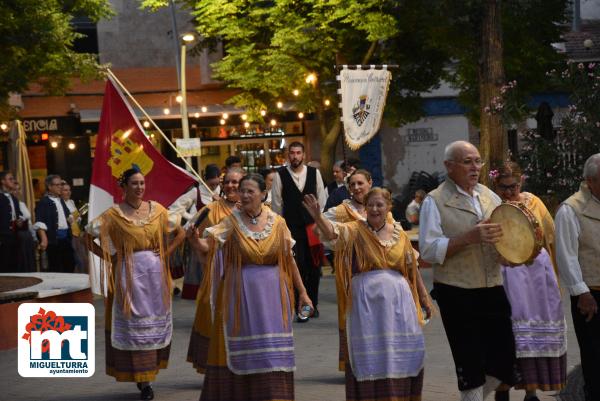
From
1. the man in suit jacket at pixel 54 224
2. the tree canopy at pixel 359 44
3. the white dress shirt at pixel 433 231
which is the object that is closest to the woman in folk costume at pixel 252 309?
the white dress shirt at pixel 433 231

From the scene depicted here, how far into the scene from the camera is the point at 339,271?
8.74 metres

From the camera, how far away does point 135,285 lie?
33.6 feet

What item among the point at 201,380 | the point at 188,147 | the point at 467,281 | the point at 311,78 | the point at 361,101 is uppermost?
the point at 311,78

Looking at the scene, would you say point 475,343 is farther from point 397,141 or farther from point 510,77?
point 397,141

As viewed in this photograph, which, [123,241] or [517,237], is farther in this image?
[123,241]

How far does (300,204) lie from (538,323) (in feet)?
19.9

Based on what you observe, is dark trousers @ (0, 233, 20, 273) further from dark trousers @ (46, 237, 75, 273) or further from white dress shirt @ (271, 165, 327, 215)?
white dress shirt @ (271, 165, 327, 215)

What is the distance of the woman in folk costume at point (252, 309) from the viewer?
879 cm

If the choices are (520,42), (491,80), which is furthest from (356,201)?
(520,42)

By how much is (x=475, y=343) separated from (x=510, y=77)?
24.8 m

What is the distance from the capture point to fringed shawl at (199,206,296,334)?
886 centimetres

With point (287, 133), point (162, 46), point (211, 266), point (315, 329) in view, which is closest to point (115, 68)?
point (162, 46)

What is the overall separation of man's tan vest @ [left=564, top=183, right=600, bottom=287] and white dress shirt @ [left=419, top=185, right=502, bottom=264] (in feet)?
2.50

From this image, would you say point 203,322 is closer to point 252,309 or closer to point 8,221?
point 252,309
